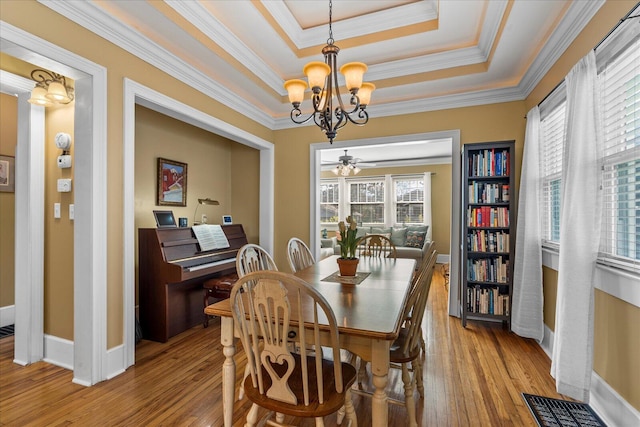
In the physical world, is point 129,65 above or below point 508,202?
above

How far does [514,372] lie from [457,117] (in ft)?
8.86

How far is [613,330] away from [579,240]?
0.54 m

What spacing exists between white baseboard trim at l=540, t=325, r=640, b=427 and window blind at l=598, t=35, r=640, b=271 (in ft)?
2.46

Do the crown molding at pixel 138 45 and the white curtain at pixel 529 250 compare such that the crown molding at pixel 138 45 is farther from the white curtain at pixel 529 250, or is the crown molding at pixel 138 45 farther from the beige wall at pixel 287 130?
the white curtain at pixel 529 250

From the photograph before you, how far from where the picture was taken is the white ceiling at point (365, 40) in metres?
2.26

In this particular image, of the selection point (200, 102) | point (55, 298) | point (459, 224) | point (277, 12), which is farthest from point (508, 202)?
point (55, 298)

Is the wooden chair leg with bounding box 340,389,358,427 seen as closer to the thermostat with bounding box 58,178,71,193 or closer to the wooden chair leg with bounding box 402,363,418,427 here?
the wooden chair leg with bounding box 402,363,418,427

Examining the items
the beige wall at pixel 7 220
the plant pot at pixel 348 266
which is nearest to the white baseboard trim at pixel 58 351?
the beige wall at pixel 7 220

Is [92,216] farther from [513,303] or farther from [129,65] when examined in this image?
[513,303]

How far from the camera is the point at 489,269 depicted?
3273 mm

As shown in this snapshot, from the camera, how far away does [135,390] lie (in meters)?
2.11

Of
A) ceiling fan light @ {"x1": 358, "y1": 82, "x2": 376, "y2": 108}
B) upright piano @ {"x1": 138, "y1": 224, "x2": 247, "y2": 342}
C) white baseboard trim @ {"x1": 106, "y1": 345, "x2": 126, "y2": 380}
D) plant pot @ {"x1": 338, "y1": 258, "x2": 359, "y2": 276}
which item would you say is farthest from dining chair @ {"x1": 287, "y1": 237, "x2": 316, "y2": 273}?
white baseboard trim @ {"x1": 106, "y1": 345, "x2": 126, "y2": 380}

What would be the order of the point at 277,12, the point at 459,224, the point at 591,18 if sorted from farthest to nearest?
the point at 459,224 → the point at 277,12 → the point at 591,18

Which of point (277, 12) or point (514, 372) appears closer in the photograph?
point (514, 372)
